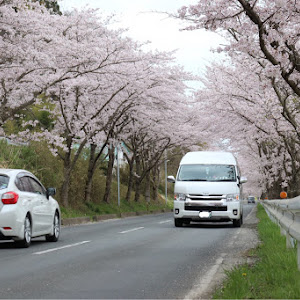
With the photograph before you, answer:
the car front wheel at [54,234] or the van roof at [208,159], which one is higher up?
the van roof at [208,159]

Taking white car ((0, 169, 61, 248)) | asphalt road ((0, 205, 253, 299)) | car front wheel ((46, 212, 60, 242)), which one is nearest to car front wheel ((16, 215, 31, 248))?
white car ((0, 169, 61, 248))

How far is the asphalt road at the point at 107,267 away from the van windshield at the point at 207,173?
517cm

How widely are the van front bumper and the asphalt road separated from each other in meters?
4.26

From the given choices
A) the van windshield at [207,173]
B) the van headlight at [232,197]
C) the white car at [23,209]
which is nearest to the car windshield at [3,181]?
the white car at [23,209]

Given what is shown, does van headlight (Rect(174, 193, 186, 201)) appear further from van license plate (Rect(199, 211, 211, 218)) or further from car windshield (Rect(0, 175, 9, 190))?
car windshield (Rect(0, 175, 9, 190))

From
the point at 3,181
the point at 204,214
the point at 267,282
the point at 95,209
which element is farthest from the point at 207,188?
the point at 95,209

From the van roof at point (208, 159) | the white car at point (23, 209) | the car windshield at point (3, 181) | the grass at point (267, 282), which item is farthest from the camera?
the van roof at point (208, 159)

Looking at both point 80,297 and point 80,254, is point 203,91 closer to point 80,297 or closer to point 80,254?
point 80,254

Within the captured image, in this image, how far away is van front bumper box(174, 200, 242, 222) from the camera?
18.7 m

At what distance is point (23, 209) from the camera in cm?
1198

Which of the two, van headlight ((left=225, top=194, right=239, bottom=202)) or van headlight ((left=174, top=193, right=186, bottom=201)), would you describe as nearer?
van headlight ((left=225, top=194, right=239, bottom=202))

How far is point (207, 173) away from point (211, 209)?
1.38 meters

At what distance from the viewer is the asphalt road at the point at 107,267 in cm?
691

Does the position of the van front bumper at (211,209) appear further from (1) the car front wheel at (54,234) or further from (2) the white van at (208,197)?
(1) the car front wheel at (54,234)
